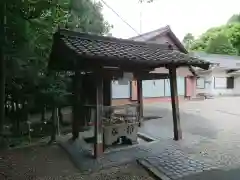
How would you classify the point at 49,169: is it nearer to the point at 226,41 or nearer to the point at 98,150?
the point at 98,150

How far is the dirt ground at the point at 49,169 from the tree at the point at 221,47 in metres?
40.2

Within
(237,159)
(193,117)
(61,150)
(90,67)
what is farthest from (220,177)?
(193,117)

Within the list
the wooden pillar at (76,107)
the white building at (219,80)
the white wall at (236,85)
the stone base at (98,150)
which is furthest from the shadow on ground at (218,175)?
the white wall at (236,85)

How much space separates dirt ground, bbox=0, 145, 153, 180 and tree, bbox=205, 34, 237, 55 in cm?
4023

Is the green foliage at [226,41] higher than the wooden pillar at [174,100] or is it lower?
higher

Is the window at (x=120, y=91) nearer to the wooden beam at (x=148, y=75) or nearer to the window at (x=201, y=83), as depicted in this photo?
the wooden beam at (x=148, y=75)

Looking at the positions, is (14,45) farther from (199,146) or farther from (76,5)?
(199,146)

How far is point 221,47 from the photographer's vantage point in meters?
42.7

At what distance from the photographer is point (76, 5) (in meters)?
8.18

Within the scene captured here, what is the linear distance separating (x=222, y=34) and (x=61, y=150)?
39864mm

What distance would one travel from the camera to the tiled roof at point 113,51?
240 inches

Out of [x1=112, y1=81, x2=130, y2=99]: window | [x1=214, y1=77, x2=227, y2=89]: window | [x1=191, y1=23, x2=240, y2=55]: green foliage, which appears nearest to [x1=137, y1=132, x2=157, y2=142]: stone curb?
[x1=112, y1=81, x2=130, y2=99]: window

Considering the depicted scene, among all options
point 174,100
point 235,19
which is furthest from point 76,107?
point 235,19

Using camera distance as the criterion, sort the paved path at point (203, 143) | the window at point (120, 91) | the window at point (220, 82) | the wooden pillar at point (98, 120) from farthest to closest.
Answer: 1. the window at point (220, 82)
2. the window at point (120, 91)
3. the wooden pillar at point (98, 120)
4. the paved path at point (203, 143)
